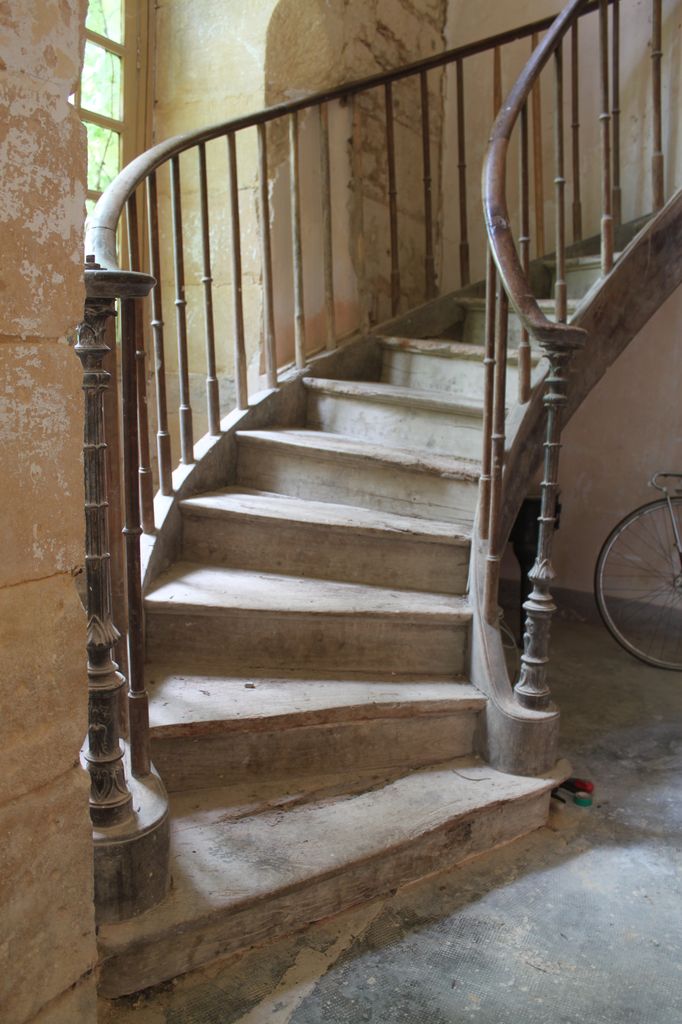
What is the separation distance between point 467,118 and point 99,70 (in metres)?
1.75

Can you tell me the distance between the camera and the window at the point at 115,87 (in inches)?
127

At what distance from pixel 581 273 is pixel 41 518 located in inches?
106

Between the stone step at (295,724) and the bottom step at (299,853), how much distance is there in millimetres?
65

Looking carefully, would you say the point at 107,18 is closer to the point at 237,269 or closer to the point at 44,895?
the point at 237,269

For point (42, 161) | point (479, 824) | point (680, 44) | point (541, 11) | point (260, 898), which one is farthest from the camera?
point (541, 11)

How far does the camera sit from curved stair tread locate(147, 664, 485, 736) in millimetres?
1953

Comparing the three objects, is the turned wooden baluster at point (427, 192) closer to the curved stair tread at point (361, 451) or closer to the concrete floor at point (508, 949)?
the curved stair tread at point (361, 451)

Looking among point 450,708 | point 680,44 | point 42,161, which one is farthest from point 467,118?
point 42,161

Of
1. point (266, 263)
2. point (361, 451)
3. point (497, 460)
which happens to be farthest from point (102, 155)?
point (497, 460)

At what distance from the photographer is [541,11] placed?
3.87m

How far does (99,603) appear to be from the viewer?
150 centimetres

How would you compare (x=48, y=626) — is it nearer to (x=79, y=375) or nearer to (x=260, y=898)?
(x=79, y=375)

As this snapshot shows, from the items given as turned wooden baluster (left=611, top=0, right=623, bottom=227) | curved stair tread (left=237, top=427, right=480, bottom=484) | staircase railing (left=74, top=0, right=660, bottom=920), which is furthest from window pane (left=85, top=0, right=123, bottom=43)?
turned wooden baluster (left=611, top=0, right=623, bottom=227)

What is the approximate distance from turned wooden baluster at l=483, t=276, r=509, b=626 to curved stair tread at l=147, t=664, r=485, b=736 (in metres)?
0.27
